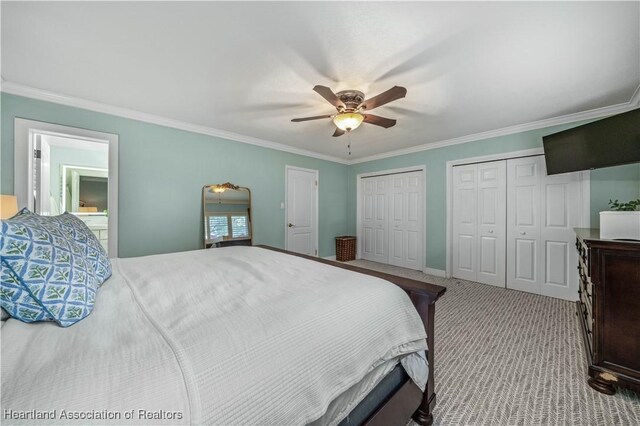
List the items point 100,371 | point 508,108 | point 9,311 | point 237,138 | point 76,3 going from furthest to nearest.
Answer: point 237,138
point 508,108
point 76,3
point 9,311
point 100,371

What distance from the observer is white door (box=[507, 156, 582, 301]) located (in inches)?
119

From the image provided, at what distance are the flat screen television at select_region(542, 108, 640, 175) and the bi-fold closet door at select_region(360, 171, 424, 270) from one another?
1.88 m

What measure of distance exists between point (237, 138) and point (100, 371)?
3.67m

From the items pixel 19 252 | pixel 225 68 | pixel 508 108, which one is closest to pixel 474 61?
pixel 508 108

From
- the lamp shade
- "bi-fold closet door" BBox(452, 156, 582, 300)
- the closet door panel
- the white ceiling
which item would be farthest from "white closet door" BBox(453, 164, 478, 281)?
the lamp shade

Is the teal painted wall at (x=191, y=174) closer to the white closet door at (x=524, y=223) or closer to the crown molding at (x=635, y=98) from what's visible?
the white closet door at (x=524, y=223)

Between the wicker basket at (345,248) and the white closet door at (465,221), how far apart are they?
197cm

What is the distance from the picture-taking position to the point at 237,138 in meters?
3.82

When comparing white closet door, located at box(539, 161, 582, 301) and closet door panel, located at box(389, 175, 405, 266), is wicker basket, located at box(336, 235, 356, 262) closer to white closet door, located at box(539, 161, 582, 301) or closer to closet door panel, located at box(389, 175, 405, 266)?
closet door panel, located at box(389, 175, 405, 266)

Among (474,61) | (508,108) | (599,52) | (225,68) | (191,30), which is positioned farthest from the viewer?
(508,108)

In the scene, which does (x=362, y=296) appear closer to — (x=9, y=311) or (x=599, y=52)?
(x=9, y=311)

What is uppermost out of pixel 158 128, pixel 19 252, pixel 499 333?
pixel 158 128

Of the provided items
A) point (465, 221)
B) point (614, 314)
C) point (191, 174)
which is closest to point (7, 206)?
point (191, 174)

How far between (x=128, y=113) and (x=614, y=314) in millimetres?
4675
